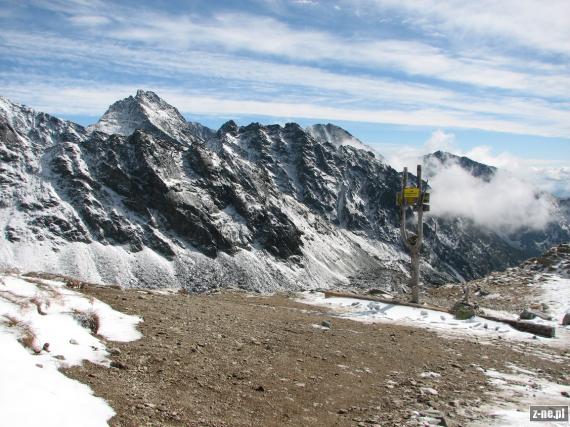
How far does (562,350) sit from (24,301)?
59.6 feet

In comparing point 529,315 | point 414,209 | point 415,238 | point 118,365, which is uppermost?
point 414,209

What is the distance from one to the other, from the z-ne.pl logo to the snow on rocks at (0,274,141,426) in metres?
8.50

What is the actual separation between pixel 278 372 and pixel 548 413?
5949 millimetres

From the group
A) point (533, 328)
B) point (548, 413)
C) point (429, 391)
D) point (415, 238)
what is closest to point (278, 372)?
point (429, 391)

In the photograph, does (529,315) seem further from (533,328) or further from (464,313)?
(464,313)

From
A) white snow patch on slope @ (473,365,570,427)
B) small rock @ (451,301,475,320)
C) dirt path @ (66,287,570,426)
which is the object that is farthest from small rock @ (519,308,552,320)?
white snow patch on slope @ (473,365,570,427)

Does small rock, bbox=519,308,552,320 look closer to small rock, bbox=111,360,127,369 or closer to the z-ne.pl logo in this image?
the z-ne.pl logo

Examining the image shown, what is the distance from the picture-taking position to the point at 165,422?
805 centimetres

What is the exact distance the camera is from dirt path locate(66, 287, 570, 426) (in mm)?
9094

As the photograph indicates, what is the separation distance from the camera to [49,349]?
9.71m

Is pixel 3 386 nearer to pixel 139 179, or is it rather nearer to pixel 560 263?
pixel 560 263

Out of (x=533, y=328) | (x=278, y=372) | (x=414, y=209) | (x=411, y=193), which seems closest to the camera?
(x=278, y=372)

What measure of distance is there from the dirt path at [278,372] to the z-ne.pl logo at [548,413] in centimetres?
120

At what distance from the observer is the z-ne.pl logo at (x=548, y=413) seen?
406 inches
